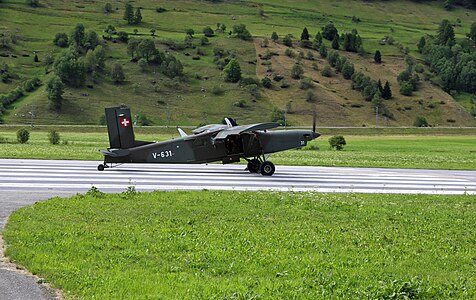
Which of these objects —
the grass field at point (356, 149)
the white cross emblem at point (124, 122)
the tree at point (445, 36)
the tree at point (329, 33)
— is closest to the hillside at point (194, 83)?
the tree at point (329, 33)

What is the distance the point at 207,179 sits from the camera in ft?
77.6

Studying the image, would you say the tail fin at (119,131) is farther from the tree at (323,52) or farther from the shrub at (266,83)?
the tree at (323,52)

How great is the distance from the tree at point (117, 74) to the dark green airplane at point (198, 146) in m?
105

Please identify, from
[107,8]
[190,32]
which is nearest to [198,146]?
[190,32]

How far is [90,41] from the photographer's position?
474 ft

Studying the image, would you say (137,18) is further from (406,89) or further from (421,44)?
(421,44)

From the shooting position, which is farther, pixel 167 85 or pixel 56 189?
pixel 167 85

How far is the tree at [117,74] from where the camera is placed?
424ft

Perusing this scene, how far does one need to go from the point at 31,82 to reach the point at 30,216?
118892 millimetres

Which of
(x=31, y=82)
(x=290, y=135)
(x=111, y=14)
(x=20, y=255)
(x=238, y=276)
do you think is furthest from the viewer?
(x=111, y=14)

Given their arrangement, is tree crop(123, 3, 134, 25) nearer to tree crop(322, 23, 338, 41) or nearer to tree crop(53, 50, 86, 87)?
tree crop(53, 50, 86, 87)

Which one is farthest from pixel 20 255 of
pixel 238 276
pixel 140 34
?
pixel 140 34

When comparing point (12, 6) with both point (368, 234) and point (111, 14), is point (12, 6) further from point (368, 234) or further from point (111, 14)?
point (368, 234)

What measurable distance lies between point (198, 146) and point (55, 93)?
302 feet
